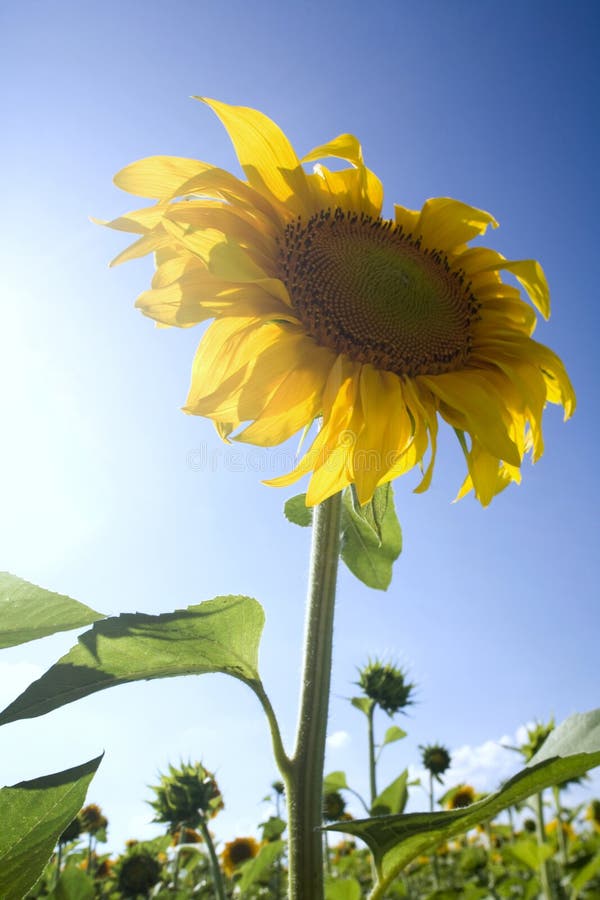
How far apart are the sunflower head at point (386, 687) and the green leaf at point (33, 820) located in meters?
3.25

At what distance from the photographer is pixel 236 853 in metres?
6.43

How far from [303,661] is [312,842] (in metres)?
0.29

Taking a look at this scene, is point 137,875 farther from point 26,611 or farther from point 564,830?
point 564,830

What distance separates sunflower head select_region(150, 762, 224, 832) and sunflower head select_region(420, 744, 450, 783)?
3078 millimetres

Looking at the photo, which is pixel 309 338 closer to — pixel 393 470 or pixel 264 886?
pixel 393 470

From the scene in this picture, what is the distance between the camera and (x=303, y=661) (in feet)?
4.21

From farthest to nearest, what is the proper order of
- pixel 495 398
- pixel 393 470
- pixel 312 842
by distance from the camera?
pixel 495 398 → pixel 393 470 → pixel 312 842

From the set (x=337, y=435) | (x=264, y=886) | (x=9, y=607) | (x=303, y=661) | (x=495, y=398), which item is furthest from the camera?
(x=264, y=886)

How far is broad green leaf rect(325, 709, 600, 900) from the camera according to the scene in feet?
3.41

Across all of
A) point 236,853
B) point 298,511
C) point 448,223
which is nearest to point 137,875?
point 236,853

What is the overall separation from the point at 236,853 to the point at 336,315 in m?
6.26

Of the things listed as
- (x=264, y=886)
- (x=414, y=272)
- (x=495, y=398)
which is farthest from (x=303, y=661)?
(x=264, y=886)

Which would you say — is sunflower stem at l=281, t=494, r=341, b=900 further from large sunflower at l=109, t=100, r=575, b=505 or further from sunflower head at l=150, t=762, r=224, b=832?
sunflower head at l=150, t=762, r=224, b=832

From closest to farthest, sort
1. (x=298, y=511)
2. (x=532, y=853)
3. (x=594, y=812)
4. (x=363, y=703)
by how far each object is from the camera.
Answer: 1. (x=298, y=511)
2. (x=532, y=853)
3. (x=363, y=703)
4. (x=594, y=812)
